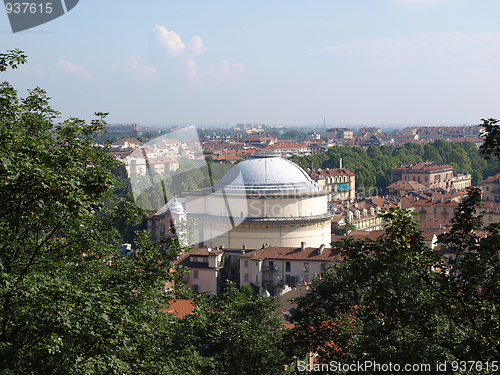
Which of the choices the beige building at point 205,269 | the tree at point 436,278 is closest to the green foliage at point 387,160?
the beige building at point 205,269

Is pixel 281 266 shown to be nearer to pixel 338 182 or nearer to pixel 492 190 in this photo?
pixel 492 190

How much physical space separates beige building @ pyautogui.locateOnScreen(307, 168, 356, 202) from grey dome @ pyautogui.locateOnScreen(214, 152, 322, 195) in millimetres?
41145

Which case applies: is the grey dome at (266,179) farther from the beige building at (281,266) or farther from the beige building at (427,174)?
the beige building at (427,174)

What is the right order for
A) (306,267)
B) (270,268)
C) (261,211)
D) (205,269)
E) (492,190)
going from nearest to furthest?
(306,267)
(270,268)
(205,269)
(261,211)
(492,190)

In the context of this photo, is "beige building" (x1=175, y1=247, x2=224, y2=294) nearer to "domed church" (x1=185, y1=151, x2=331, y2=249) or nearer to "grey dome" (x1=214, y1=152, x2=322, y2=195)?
"domed church" (x1=185, y1=151, x2=331, y2=249)

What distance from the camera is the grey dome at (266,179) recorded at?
34531 mm

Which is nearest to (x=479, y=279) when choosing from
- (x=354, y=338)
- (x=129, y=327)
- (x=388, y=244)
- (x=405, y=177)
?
(x=388, y=244)

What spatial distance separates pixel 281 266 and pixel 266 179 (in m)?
4.94

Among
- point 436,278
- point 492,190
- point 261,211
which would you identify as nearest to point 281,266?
point 261,211

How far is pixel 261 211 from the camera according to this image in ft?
112

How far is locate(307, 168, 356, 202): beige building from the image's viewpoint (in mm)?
79500

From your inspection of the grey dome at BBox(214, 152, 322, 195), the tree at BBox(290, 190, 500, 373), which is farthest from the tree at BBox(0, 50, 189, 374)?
the grey dome at BBox(214, 152, 322, 195)

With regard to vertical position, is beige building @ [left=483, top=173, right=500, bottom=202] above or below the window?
below

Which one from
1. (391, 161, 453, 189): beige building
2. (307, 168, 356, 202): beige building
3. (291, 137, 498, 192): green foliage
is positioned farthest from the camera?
(291, 137, 498, 192): green foliage
